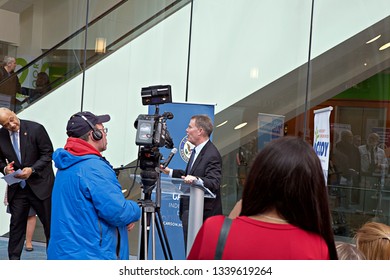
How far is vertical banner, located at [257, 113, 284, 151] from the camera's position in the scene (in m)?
6.84

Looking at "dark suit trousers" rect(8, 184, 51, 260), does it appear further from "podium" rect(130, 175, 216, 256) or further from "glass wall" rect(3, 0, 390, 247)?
"glass wall" rect(3, 0, 390, 247)

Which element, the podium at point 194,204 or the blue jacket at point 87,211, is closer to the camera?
the blue jacket at point 87,211

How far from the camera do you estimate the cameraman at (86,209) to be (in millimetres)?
2938

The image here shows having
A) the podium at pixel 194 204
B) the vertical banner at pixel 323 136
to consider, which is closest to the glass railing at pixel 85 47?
the vertical banner at pixel 323 136

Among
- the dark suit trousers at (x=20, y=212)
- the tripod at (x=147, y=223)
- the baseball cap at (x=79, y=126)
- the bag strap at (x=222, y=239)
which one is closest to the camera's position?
the bag strap at (x=222, y=239)

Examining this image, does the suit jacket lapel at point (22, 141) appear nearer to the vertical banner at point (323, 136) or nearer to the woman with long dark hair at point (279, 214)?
the vertical banner at point (323, 136)

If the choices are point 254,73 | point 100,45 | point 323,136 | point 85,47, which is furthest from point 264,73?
point 323,136

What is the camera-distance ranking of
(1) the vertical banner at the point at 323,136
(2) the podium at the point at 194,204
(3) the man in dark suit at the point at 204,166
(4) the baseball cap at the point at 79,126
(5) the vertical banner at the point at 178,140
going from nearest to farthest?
(4) the baseball cap at the point at 79,126, (2) the podium at the point at 194,204, (1) the vertical banner at the point at 323,136, (3) the man in dark suit at the point at 204,166, (5) the vertical banner at the point at 178,140

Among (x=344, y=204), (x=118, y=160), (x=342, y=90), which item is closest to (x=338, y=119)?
(x=342, y=90)

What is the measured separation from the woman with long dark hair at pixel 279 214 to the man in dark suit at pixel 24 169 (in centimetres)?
352

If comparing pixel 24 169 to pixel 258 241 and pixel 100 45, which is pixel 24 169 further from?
pixel 258 241

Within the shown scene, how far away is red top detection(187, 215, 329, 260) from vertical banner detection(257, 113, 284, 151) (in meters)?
5.10

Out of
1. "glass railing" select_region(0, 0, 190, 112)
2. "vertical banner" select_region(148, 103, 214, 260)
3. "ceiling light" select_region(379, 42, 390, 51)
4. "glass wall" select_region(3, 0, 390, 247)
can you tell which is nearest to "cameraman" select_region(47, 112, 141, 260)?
"vertical banner" select_region(148, 103, 214, 260)

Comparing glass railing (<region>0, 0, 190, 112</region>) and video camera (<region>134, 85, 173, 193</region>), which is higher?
glass railing (<region>0, 0, 190, 112</region>)
